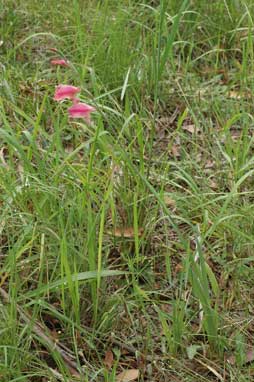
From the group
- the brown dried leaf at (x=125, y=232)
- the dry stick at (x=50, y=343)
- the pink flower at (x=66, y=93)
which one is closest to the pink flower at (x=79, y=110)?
the pink flower at (x=66, y=93)

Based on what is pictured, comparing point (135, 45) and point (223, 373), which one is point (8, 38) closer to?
point (135, 45)

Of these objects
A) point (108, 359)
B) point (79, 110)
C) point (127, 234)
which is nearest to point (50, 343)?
point (108, 359)

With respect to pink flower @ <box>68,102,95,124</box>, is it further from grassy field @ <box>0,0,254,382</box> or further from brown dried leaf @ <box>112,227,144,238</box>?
brown dried leaf @ <box>112,227,144,238</box>

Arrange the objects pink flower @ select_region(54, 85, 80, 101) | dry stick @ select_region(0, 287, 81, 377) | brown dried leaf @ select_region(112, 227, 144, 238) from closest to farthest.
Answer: dry stick @ select_region(0, 287, 81, 377) < pink flower @ select_region(54, 85, 80, 101) < brown dried leaf @ select_region(112, 227, 144, 238)

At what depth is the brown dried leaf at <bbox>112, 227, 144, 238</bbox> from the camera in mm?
2592

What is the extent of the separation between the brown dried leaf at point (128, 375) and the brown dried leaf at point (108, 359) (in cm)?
4

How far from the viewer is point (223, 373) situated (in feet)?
7.36

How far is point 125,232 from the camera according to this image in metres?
2.61

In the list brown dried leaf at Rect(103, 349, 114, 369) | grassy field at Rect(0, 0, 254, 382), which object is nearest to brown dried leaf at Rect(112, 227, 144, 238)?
grassy field at Rect(0, 0, 254, 382)

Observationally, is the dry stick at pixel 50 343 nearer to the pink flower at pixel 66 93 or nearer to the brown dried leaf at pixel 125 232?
the brown dried leaf at pixel 125 232

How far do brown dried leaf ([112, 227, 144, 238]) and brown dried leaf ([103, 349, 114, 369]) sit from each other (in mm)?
448

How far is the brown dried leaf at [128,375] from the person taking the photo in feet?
7.36

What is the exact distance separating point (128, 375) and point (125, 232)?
544 millimetres

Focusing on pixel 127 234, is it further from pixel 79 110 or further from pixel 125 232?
pixel 79 110
